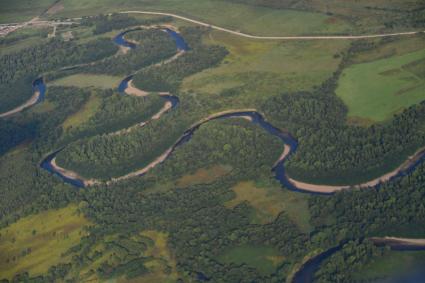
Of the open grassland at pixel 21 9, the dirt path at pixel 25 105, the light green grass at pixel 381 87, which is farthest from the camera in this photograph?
the open grassland at pixel 21 9

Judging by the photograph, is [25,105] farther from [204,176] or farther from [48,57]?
[204,176]

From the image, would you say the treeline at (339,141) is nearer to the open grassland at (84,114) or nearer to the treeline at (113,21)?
the open grassland at (84,114)

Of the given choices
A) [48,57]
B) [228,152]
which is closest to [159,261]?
[228,152]

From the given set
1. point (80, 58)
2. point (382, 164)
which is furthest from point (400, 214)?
point (80, 58)

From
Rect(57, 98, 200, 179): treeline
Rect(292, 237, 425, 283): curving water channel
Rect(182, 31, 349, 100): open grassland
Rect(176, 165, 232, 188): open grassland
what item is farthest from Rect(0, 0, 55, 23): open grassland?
Rect(292, 237, 425, 283): curving water channel

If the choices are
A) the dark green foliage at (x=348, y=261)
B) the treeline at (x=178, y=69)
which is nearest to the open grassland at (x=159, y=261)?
the dark green foliage at (x=348, y=261)

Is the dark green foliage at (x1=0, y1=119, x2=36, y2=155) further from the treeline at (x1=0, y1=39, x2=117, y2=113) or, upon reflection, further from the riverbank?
the riverbank

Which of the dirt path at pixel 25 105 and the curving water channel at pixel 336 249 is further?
the dirt path at pixel 25 105
